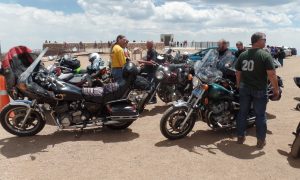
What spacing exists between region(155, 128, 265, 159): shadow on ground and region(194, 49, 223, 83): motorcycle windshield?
43.9 inches

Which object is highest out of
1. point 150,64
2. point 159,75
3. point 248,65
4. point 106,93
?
point 248,65

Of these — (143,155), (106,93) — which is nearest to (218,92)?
(143,155)

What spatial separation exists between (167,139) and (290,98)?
18.9ft

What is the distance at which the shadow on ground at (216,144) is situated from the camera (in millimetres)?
5539

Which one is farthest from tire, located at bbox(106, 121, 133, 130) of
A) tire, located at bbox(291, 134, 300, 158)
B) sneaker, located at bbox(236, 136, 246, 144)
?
tire, located at bbox(291, 134, 300, 158)

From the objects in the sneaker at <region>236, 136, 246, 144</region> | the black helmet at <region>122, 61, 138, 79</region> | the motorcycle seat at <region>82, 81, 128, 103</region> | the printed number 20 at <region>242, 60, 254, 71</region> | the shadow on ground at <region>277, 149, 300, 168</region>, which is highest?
the printed number 20 at <region>242, 60, 254, 71</region>

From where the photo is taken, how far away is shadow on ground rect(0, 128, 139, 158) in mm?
5625

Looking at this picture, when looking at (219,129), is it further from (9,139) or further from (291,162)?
(9,139)

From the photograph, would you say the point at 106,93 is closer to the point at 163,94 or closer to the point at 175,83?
the point at 175,83

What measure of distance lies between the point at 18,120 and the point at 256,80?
14.0 ft

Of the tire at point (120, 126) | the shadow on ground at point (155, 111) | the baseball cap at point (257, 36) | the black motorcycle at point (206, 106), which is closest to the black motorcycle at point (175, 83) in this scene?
the shadow on ground at point (155, 111)

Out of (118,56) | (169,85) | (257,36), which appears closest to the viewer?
(257,36)

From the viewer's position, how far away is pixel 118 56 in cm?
788

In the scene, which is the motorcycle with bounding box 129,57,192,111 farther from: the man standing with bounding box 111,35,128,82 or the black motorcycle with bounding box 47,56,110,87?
the black motorcycle with bounding box 47,56,110,87
